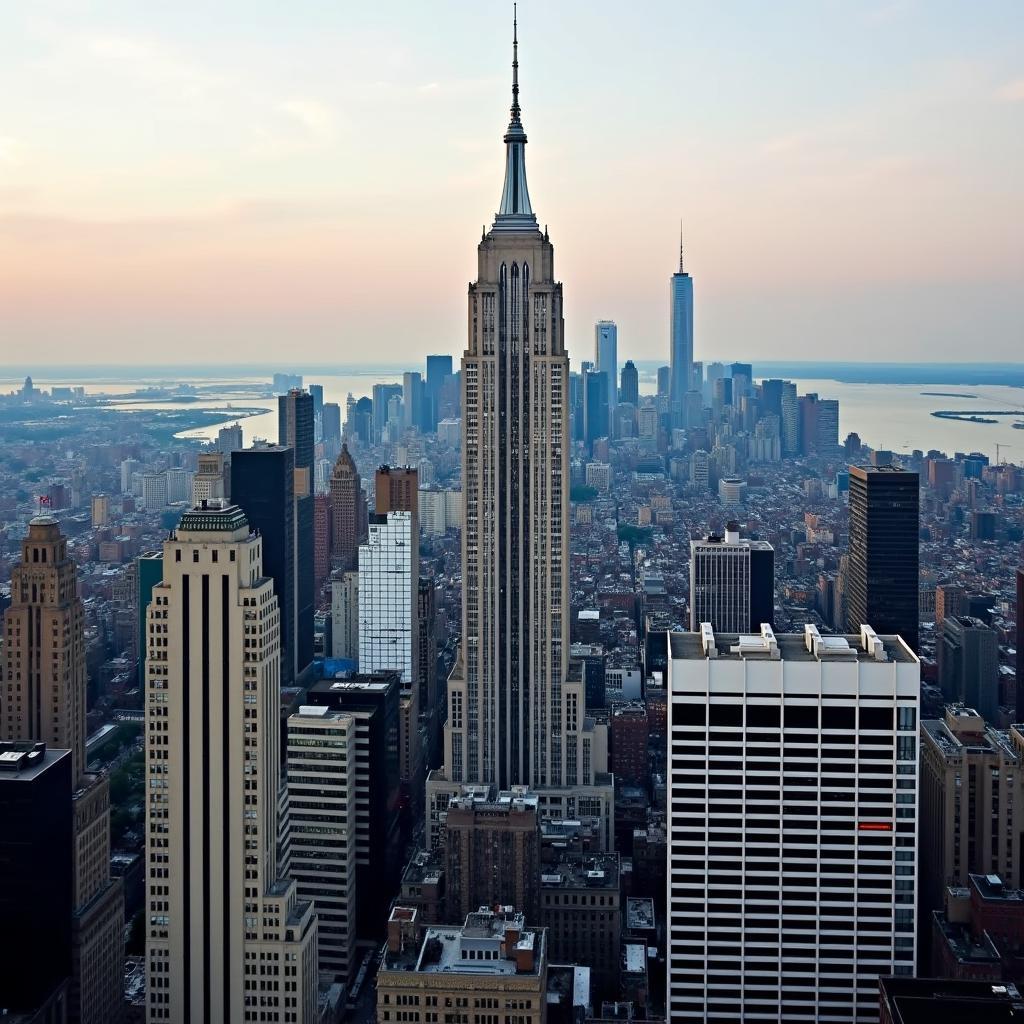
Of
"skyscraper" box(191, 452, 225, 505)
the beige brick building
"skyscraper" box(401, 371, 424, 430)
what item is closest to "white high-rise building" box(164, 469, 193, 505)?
"skyscraper" box(191, 452, 225, 505)

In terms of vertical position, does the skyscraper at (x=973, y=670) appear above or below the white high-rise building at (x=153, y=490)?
below

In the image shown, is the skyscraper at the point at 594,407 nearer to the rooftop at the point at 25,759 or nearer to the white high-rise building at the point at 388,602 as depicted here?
the white high-rise building at the point at 388,602

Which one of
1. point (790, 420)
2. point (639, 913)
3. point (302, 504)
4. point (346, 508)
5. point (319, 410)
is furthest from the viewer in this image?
point (790, 420)

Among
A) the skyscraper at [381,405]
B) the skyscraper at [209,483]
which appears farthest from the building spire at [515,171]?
the skyscraper at [381,405]

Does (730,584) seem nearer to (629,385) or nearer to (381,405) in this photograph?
(381,405)

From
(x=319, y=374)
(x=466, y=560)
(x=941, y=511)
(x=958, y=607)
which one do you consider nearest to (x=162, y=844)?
(x=466, y=560)

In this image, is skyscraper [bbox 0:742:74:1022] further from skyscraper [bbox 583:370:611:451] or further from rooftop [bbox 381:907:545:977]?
skyscraper [bbox 583:370:611:451]

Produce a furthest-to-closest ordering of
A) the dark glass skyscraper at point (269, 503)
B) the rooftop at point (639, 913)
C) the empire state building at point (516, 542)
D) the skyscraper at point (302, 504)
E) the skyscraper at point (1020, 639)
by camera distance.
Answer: the skyscraper at point (302, 504) < the dark glass skyscraper at point (269, 503) < the skyscraper at point (1020, 639) < the empire state building at point (516, 542) < the rooftop at point (639, 913)

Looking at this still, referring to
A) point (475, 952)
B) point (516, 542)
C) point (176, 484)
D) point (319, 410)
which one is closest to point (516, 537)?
point (516, 542)
